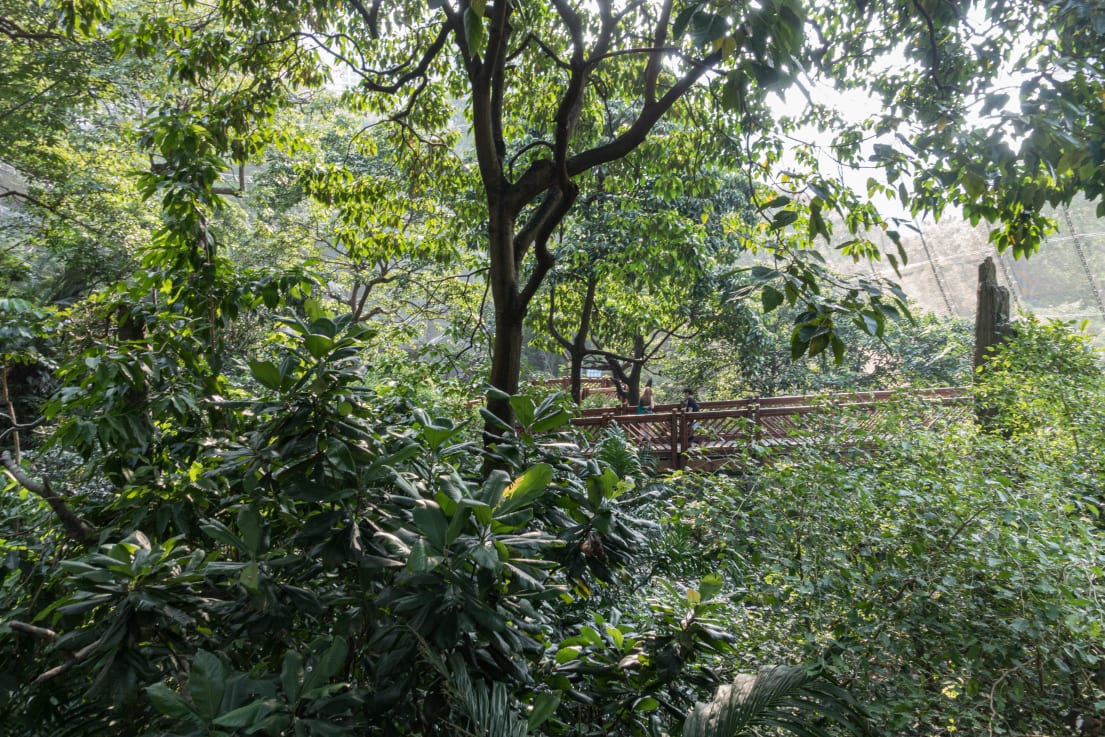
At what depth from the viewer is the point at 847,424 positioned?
4.22 metres

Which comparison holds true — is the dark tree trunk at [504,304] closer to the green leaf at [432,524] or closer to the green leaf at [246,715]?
the green leaf at [432,524]

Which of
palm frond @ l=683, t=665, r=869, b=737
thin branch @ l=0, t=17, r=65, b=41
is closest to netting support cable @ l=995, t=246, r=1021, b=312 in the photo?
palm frond @ l=683, t=665, r=869, b=737

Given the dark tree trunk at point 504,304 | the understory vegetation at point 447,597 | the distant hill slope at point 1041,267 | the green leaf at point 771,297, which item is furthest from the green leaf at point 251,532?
the distant hill slope at point 1041,267

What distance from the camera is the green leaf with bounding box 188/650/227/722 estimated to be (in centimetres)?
119

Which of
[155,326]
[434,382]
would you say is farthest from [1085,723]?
[434,382]

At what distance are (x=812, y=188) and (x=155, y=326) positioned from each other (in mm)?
2385

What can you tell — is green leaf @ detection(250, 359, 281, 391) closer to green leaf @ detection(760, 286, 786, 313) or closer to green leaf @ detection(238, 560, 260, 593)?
green leaf @ detection(238, 560, 260, 593)

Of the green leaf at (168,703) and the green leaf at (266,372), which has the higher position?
the green leaf at (266,372)

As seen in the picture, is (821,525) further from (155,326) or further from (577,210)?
(577,210)

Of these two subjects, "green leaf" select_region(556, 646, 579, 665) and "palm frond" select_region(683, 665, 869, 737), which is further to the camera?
"green leaf" select_region(556, 646, 579, 665)

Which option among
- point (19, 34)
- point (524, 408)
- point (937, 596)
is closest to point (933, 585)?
point (937, 596)

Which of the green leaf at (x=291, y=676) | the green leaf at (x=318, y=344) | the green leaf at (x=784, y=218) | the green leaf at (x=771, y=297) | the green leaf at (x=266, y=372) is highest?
the green leaf at (x=784, y=218)

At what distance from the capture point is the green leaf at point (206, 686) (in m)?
1.19

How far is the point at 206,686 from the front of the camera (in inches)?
47.3
